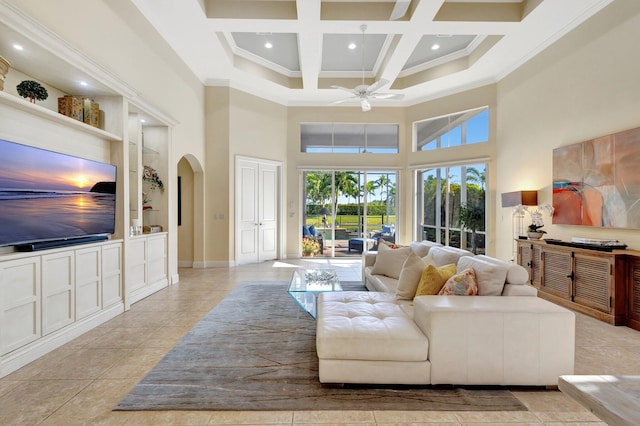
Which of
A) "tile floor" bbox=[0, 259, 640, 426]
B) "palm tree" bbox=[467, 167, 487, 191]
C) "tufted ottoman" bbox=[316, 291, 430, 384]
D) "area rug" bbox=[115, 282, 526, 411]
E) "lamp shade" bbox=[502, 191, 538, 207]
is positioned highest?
"palm tree" bbox=[467, 167, 487, 191]

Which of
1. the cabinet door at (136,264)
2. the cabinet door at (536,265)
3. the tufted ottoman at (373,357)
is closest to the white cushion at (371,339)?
the tufted ottoman at (373,357)

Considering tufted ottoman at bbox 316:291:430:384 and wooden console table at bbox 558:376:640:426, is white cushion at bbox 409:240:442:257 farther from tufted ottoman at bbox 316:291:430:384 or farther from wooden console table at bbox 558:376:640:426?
wooden console table at bbox 558:376:640:426

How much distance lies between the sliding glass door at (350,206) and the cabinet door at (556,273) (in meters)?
3.94

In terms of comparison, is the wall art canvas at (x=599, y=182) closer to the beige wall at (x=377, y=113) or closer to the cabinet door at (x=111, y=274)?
the beige wall at (x=377, y=113)

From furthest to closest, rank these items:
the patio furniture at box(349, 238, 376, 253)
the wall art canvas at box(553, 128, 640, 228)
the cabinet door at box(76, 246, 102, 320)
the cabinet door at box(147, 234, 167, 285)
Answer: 1. the patio furniture at box(349, 238, 376, 253)
2. the cabinet door at box(147, 234, 167, 285)
3. the wall art canvas at box(553, 128, 640, 228)
4. the cabinet door at box(76, 246, 102, 320)

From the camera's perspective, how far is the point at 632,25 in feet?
11.6

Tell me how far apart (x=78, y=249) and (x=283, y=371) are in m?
2.42

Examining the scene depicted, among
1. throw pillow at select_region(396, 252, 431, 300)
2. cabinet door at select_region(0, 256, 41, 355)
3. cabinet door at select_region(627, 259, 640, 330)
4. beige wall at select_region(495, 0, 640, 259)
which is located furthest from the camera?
beige wall at select_region(495, 0, 640, 259)

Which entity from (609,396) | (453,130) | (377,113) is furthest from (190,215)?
(609,396)

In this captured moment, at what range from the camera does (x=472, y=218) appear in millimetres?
6652

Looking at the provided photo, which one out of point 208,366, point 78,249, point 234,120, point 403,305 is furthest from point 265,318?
point 234,120

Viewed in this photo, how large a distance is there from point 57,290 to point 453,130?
7522 mm

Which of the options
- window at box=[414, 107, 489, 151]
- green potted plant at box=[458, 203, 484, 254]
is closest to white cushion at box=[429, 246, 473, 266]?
green potted plant at box=[458, 203, 484, 254]

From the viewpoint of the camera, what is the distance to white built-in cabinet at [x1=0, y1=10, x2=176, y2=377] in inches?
95.3
